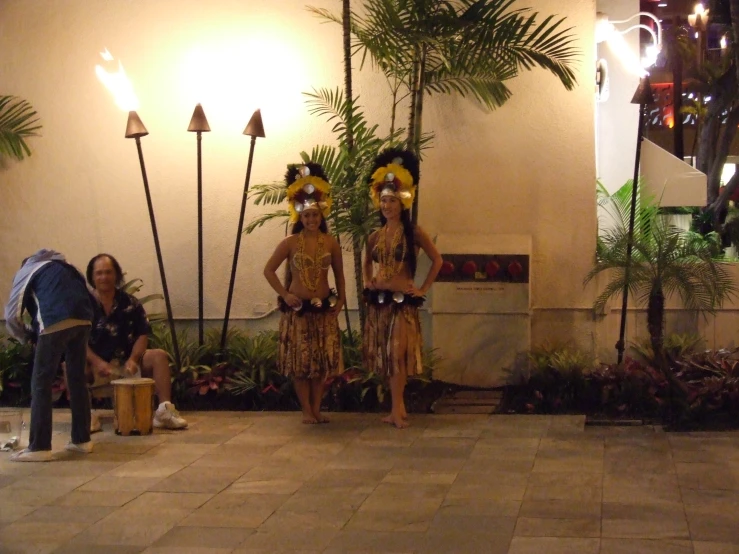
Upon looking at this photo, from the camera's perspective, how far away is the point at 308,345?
7.76 meters

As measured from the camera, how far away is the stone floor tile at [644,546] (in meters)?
4.73

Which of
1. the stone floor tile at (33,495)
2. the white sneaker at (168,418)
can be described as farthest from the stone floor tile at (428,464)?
the stone floor tile at (33,495)

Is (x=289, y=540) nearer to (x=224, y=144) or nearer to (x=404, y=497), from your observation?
(x=404, y=497)

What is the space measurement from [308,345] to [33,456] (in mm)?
2132

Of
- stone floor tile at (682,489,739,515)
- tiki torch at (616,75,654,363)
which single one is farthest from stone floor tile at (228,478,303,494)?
tiki torch at (616,75,654,363)

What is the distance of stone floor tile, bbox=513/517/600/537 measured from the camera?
5043mm

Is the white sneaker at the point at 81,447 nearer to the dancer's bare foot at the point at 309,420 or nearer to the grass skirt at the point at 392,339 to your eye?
the dancer's bare foot at the point at 309,420

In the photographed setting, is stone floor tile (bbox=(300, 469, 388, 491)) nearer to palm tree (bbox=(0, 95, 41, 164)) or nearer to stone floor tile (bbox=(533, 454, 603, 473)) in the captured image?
stone floor tile (bbox=(533, 454, 603, 473))

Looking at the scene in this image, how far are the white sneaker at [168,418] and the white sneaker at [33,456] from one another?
1115 millimetres

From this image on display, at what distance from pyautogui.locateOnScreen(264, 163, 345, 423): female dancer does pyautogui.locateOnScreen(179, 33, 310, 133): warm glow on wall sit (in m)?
2.19

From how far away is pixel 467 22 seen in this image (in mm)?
8344

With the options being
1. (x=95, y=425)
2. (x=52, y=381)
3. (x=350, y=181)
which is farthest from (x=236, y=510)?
(x=350, y=181)

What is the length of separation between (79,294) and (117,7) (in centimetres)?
423

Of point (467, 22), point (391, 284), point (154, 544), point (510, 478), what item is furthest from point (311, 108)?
point (154, 544)
